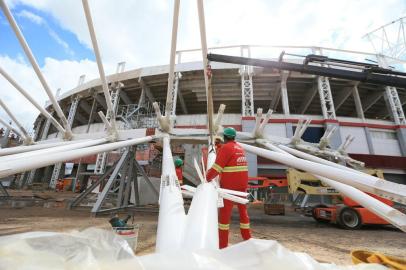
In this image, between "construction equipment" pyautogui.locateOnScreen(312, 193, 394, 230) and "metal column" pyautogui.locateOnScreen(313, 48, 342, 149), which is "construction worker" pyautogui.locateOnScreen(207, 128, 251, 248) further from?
"metal column" pyautogui.locateOnScreen(313, 48, 342, 149)

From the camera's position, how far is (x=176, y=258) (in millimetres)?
846

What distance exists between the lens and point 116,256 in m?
0.97

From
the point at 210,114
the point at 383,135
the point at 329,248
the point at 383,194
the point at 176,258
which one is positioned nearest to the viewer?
the point at 176,258

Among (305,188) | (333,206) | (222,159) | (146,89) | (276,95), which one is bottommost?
(333,206)

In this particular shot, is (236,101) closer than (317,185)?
No

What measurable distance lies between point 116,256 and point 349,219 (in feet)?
23.9

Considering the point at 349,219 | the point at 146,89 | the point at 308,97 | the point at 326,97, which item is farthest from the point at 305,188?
the point at 146,89

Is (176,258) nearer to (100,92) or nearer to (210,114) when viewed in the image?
(210,114)

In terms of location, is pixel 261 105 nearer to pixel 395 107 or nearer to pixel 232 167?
pixel 395 107

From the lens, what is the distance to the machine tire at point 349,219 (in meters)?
6.16

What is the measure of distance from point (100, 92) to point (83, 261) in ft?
72.9

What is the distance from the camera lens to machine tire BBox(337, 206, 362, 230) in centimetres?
616

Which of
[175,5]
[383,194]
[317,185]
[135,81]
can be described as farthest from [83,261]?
[135,81]

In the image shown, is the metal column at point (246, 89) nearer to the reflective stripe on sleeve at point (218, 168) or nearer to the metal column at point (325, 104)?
the metal column at point (325, 104)
